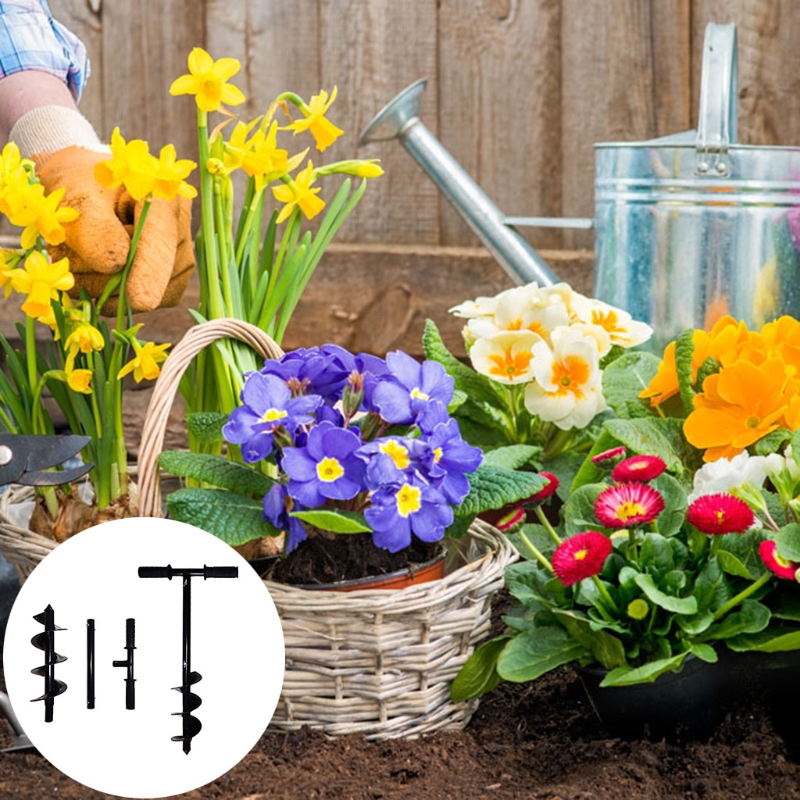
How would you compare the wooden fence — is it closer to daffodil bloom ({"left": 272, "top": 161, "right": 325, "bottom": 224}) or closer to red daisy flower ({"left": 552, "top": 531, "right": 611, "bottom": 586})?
daffodil bloom ({"left": 272, "top": 161, "right": 325, "bottom": 224})

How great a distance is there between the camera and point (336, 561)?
1.06m

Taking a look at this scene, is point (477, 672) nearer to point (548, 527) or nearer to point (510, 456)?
point (548, 527)

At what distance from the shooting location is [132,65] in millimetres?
2449

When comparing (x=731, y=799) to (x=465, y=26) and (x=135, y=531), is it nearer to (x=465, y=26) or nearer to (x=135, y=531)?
(x=135, y=531)

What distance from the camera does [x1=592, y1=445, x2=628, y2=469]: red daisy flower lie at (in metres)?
1.20

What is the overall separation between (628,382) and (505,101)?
3.84 ft

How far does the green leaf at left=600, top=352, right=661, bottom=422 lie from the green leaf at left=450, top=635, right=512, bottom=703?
0.36m

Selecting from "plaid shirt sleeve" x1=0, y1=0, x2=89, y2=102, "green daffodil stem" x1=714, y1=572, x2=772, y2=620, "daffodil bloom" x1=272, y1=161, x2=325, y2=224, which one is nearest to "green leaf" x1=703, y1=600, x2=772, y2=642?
"green daffodil stem" x1=714, y1=572, x2=772, y2=620

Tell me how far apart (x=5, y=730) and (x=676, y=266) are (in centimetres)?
105

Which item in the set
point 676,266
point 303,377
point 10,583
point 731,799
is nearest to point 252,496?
point 303,377

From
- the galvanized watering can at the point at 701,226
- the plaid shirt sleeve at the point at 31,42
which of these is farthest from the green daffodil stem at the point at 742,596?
the plaid shirt sleeve at the point at 31,42

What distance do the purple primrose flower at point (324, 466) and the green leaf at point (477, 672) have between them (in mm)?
210

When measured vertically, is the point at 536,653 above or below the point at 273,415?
below

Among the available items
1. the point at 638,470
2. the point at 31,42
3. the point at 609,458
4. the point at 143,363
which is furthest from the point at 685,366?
the point at 31,42
